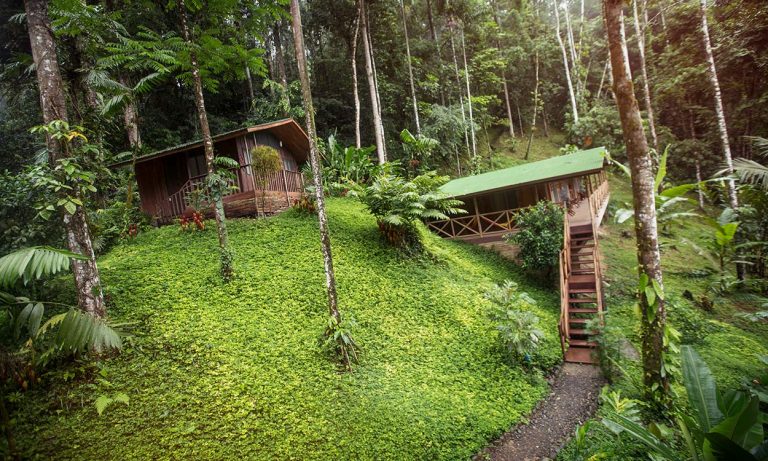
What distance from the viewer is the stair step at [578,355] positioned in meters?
7.84

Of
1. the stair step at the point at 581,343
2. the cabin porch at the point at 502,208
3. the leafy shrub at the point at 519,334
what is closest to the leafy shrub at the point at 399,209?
the leafy shrub at the point at 519,334

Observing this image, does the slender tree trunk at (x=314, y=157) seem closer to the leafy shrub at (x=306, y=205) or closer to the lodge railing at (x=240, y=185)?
the leafy shrub at (x=306, y=205)

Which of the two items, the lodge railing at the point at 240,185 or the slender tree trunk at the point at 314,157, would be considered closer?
the slender tree trunk at the point at 314,157

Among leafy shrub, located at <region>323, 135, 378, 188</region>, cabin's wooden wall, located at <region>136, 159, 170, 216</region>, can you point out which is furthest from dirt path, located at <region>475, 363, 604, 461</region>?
cabin's wooden wall, located at <region>136, 159, 170, 216</region>

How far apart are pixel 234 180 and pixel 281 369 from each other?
387 inches

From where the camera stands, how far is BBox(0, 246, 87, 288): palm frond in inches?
116

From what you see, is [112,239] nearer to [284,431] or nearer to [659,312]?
[284,431]

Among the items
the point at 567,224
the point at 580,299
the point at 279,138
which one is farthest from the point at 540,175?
the point at 279,138

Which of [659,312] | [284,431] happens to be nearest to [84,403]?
[284,431]

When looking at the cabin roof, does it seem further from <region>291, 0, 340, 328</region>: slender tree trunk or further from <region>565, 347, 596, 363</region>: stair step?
<region>565, 347, 596, 363</region>: stair step

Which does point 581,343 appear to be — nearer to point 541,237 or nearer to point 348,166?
point 541,237

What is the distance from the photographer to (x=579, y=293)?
10375 mm

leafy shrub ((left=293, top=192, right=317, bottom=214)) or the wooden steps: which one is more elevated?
leafy shrub ((left=293, top=192, right=317, bottom=214))

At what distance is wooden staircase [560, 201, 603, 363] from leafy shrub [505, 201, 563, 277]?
0.45 metres
